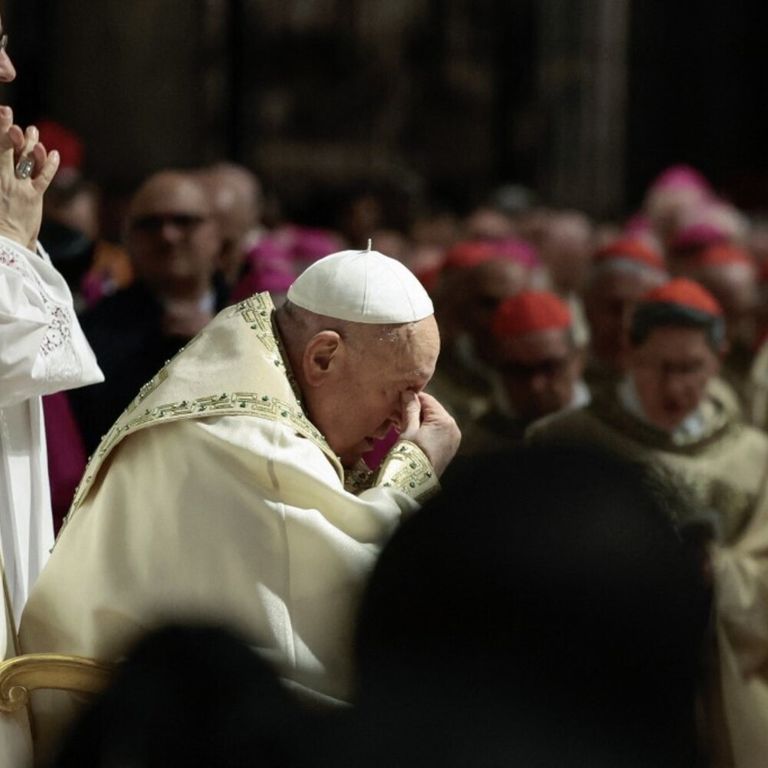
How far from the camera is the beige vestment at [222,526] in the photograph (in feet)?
12.6

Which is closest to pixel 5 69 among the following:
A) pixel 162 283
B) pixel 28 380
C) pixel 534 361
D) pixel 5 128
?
pixel 5 128

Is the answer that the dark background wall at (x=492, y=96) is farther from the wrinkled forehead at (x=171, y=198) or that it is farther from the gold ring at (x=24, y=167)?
the gold ring at (x=24, y=167)

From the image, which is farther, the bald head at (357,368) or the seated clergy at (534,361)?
the seated clergy at (534,361)

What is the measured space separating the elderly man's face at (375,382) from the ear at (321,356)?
13mm

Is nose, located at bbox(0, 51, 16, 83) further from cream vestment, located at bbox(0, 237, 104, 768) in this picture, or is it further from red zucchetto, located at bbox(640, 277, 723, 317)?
red zucchetto, located at bbox(640, 277, 723, 317)

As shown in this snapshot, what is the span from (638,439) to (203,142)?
8.48 metres

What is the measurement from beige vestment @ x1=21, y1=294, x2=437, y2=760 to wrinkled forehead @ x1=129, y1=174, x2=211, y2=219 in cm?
330

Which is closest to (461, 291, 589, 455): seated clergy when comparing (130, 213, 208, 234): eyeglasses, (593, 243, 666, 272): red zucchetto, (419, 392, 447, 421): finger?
(130, 213, 208, 234): eyeglasses

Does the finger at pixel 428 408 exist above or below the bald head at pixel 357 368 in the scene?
below

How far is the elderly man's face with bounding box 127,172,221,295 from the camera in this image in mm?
7125

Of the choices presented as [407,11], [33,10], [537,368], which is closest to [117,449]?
[537,368]

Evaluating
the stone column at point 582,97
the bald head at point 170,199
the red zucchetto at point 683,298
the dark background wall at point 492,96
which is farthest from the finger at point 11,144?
the stone column at point 582,97

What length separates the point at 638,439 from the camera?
23.0ft

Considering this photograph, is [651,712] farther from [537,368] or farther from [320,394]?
[537,368]
